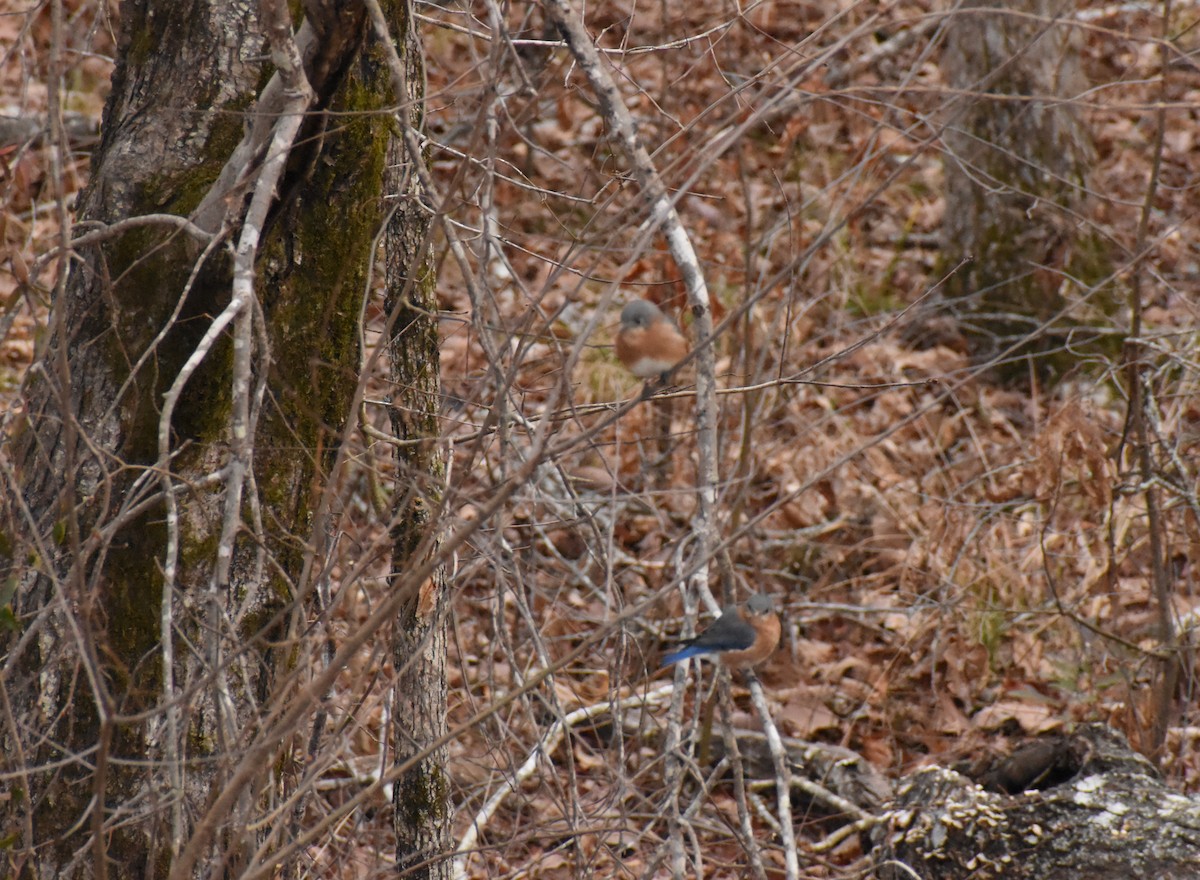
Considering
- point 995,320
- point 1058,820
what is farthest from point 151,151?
point 995,320

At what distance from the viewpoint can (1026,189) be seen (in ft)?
19.5

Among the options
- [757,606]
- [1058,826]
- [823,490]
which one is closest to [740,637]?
[757,606]

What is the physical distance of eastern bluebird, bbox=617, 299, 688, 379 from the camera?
288cm

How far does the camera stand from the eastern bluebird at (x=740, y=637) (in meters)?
2.62

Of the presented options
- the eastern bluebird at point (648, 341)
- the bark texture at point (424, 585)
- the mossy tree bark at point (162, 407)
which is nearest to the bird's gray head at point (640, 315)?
the eastern bluebird at point (648, 341)

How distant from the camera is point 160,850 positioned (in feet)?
7.85

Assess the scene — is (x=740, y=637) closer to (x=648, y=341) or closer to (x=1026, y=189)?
(x=648, y=341)

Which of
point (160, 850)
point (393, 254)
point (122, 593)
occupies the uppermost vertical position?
point (393, 254)

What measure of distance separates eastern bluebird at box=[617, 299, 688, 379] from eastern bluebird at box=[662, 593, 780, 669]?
2.02ft

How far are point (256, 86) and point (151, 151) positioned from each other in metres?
0.25

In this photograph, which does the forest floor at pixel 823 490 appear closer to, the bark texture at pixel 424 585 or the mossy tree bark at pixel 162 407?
the bark texture at pixel 424 585

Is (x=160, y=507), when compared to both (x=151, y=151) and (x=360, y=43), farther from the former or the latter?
(x=360, y=43)

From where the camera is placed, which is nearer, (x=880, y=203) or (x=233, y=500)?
(x=233, y=500)

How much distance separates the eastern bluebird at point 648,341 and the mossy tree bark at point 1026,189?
3.27 metres
